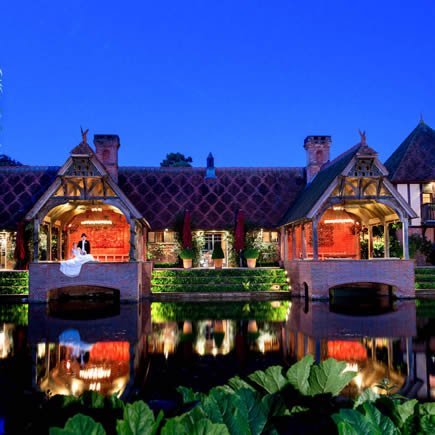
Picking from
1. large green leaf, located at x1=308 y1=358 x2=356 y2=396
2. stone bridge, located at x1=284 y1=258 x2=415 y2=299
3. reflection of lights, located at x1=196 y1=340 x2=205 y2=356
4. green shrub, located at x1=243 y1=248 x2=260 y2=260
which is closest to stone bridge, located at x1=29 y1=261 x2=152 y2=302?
green shrub, located at x1=243 y1=248 x2=260 y2=260

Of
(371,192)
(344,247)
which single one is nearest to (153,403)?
(371,192)

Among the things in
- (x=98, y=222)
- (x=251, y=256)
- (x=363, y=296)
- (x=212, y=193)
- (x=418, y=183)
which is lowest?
(x=363, y=296)

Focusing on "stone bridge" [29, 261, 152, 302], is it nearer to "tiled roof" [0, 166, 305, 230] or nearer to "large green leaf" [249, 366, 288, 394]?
"tiled roof" [0, 166, 305, 230]

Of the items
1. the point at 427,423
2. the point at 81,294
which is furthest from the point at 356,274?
the point at 427,423

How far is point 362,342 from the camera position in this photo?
9312mm

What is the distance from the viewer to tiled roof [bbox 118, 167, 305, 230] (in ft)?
85.5

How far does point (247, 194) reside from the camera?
90.8ft

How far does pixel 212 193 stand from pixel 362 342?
18880mm

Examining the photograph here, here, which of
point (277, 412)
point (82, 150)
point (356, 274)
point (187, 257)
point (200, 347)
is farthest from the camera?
point (187, 257)

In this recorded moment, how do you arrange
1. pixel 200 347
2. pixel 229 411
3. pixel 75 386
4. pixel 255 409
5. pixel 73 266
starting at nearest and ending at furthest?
pixel 229 411 < pixel 255 409 < pixel 75 386 < pixel 200 347 < pixel 73 266

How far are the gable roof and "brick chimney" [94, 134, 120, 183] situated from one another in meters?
16.4

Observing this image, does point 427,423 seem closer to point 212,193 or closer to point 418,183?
point 212,193

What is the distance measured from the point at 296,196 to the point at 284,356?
20202 millimetres

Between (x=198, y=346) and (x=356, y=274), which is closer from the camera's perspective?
(x=198, y=346)
